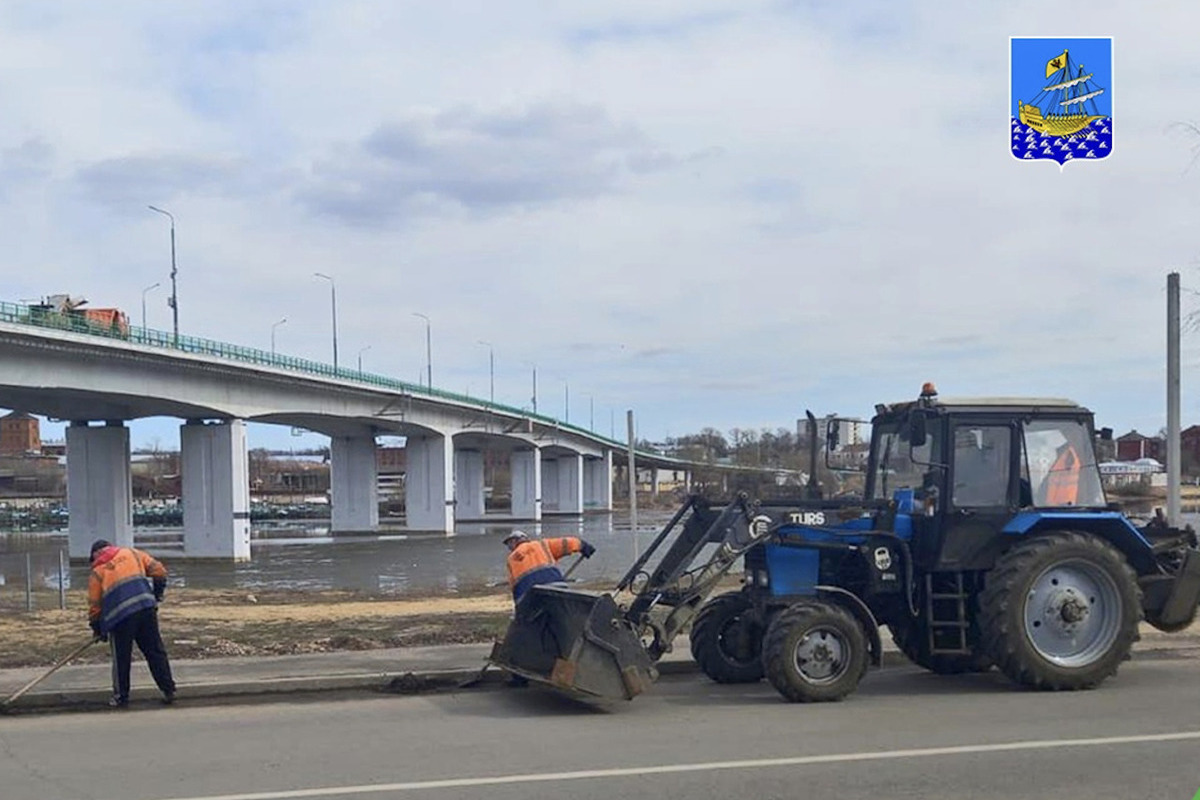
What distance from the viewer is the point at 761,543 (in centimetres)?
1090

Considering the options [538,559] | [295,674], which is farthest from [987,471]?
[295,674]

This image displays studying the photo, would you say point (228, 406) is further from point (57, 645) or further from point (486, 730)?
point (486, 730)

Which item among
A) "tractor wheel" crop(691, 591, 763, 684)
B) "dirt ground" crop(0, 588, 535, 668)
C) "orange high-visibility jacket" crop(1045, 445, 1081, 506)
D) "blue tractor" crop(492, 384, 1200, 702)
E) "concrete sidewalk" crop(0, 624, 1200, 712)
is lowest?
"dirt ground" crop(0, 588, 535, 668)

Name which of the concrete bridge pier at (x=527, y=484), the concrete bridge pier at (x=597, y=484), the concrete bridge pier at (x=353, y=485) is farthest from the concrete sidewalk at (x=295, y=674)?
the concrete bridge pier at (x=597, y=484)

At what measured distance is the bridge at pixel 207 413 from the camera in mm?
43469

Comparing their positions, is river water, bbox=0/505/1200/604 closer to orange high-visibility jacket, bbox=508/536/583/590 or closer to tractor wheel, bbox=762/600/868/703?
tractor wheel, bbox=762/600/868/703

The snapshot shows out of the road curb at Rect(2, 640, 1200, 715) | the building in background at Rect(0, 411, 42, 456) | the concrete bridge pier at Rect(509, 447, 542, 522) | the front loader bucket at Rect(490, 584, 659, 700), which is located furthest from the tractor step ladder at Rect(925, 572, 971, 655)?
the building in background at Rect(0, 411, 42, 456)

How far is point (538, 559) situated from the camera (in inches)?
464

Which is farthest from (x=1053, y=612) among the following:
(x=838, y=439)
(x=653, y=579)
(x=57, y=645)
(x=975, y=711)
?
(x=57, y=645)

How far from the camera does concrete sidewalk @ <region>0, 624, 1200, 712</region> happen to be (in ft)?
37.6

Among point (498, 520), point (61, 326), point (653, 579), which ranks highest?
point (61, 326)

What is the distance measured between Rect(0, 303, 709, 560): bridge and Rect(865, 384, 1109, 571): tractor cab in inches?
1369

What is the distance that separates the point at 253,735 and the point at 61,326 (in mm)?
35786

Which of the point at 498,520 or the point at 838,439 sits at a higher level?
the point at 838,439
